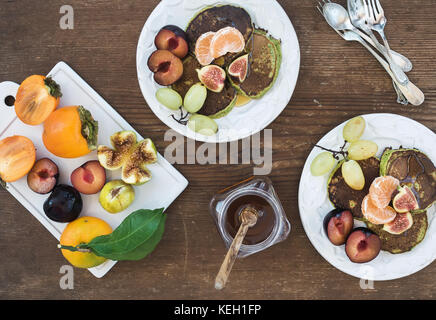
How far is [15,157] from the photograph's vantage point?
1236 mm

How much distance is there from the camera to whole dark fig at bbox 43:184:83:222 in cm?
125

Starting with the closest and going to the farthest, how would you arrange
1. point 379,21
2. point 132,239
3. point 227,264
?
point 227,264, point 132,239, point 379,21

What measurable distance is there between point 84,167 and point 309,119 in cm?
76

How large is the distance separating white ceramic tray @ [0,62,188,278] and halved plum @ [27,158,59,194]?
0.04 m

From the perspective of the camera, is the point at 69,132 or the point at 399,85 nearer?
the point at 69,132

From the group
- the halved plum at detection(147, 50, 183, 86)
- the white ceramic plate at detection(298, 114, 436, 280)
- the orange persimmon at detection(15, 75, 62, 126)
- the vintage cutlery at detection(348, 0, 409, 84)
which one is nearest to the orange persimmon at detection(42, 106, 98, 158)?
the orange persimmon at detection(15, 75, 62, 126)

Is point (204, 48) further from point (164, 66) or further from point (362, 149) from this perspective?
point (362, 149)

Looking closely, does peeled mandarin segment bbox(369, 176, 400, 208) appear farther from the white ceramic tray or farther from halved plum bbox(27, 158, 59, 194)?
halved plum bbox(27, 158, 59, 194)

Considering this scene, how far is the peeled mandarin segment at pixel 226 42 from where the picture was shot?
1190 mm

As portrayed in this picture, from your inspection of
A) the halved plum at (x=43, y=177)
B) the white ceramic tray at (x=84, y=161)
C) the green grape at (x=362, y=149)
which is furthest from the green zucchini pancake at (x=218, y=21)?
the halved plum at (x=43, y=177)

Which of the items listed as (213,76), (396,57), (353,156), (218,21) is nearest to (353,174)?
(353,156)

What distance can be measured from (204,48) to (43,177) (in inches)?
26.1

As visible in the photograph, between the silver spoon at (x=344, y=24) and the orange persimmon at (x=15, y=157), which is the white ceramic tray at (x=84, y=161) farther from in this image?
the silver spoon at (x=344, y=24)
